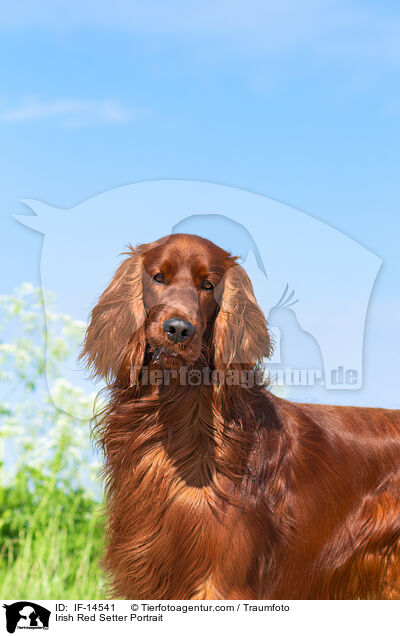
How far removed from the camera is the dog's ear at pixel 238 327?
4727 mm

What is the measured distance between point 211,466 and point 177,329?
3.35 feet

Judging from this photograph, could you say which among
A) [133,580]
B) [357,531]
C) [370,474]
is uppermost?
[370,474]

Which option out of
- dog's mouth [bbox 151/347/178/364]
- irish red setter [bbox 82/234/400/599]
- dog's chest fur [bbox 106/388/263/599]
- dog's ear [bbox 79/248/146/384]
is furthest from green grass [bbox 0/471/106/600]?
dog's mouth [bbox 151/347/178/364]

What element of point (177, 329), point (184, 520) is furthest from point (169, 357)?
point (184, 520)

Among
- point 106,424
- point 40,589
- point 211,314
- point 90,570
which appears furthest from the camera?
point 90,570

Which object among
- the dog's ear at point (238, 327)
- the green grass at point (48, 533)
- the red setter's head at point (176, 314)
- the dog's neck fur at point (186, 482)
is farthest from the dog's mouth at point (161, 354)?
the green grass at point (48, 533)

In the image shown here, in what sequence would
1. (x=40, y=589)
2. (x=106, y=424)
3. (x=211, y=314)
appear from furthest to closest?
(x=40, y=589), (x=106, y=424), (x=211, y=314)

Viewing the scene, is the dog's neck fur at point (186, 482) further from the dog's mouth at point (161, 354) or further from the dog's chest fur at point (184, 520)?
the dog's mouth at point (161, 354)

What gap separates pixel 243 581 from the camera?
15.4 feet

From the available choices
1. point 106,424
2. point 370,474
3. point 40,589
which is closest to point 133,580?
point 106,424

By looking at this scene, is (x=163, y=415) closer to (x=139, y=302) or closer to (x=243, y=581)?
(x=139, y=302)

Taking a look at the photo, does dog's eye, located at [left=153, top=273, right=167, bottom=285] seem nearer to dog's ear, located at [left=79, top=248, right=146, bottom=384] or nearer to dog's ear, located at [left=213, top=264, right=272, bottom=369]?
dog's ear, located at [left=79, top=248, right=146, bottom=384]

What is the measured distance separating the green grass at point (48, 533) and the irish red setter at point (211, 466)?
2.58m
